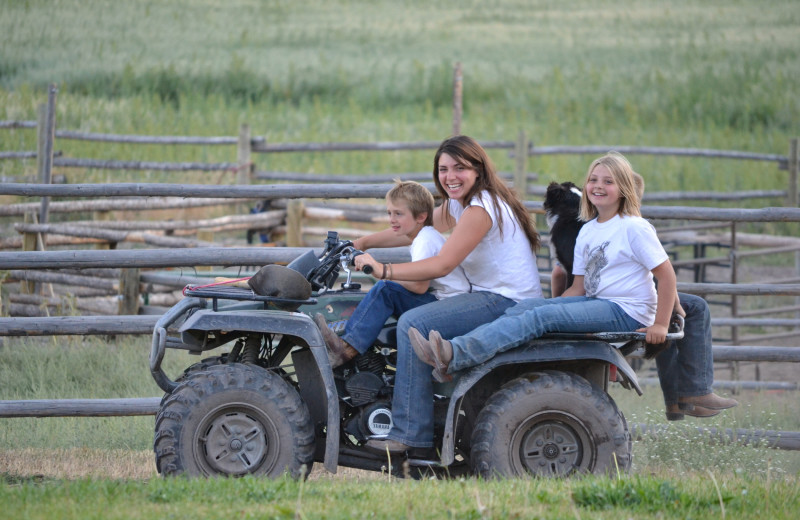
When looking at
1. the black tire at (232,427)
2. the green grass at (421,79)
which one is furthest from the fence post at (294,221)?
the black tire at (232,427)

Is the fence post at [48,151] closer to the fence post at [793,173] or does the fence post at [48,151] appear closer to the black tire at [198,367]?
the black tire at [198,367]

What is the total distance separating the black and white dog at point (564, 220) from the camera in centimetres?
431

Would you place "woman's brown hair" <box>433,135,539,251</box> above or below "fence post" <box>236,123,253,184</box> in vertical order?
below

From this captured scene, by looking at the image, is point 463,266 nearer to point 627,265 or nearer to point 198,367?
point 627,265

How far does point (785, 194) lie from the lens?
1417 centimetres

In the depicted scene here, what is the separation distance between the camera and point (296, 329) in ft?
12.5

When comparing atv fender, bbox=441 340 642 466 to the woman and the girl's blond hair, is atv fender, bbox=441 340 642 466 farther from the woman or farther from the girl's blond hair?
the girl's blond hair

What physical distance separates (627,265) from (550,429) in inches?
28.2

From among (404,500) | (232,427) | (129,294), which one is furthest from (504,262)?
(129,294)

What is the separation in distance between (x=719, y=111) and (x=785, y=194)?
2.67 meters

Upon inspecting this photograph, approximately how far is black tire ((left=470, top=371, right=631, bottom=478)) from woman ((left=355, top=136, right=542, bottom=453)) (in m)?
0.24

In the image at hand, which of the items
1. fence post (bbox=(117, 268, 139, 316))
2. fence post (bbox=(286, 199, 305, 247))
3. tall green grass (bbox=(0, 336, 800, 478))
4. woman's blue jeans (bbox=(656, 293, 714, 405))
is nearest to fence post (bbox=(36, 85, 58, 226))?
tall green grass (bbox=(0, 336, 800, 478))

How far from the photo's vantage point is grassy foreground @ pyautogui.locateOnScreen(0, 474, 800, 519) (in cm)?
319

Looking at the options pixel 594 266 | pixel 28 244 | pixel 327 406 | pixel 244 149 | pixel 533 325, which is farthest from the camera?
pixel 244 149
